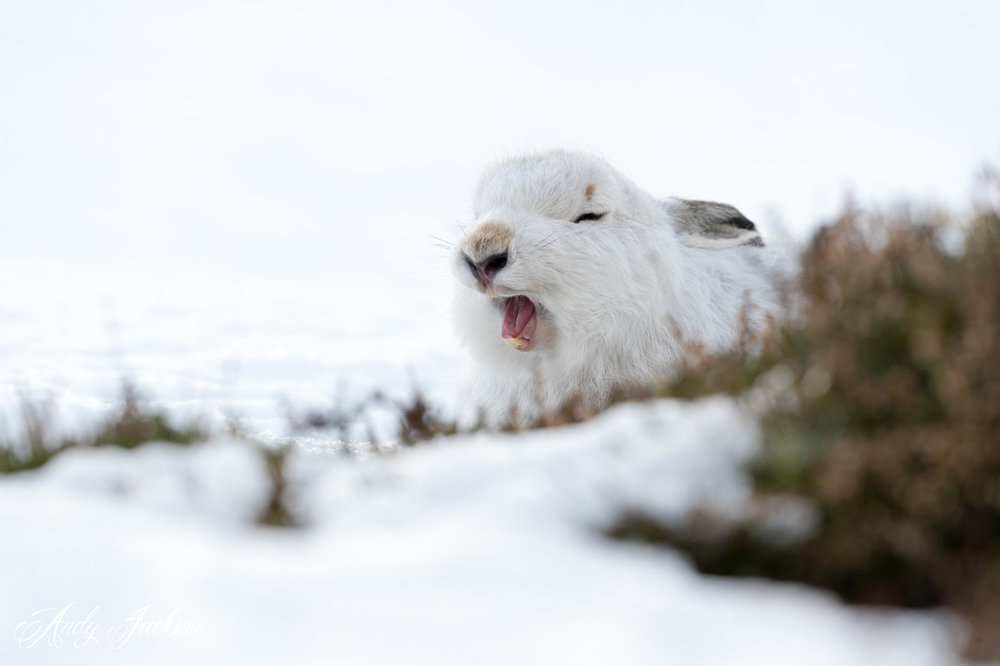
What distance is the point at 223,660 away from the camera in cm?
278

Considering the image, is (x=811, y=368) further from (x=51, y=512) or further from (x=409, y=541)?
(x=51, y=512)

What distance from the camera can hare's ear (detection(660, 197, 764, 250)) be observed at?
755 centimetres

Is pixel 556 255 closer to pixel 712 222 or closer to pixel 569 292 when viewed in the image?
pixel 569 292

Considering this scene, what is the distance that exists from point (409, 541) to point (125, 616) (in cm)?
86

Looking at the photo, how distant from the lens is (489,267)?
601 cm

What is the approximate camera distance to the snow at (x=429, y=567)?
271 cm

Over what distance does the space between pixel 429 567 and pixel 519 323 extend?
351 centimetres

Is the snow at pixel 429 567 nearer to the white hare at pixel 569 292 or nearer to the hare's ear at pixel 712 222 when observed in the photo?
the white hare at pixel 569 292

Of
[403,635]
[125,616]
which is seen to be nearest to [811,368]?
[403,635]

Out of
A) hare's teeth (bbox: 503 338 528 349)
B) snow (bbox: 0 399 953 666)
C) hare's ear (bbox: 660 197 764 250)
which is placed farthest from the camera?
hare's ear (bbox: 660 197 764 250)

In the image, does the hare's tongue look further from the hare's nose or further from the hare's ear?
the hare's ear

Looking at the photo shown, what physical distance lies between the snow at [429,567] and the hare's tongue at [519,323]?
2601mm

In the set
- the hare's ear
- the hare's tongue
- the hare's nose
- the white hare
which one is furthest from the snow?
the hare's ear

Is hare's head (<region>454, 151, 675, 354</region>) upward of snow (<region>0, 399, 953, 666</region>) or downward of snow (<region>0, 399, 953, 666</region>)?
upward
